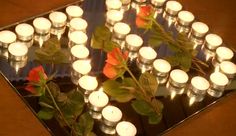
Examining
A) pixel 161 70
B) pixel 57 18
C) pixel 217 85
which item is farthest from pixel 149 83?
pixel 57 18

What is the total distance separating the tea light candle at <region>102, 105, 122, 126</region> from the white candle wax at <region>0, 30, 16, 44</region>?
25 centimetres

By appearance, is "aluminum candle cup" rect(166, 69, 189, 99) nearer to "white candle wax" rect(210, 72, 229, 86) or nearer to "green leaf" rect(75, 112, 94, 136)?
"white candle wax" rect(210, 72, 229, 86)

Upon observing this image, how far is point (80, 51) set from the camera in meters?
1.00

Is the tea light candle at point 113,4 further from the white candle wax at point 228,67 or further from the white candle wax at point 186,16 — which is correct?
the white candle wax at point 228,67

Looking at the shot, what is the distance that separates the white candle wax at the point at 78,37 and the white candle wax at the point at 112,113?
182mm

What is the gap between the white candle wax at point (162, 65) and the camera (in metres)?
1.00

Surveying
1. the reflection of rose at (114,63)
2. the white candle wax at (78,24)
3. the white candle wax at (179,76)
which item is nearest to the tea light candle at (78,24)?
the white candle wax at (78,24)

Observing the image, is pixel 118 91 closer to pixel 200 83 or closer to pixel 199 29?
pixel 200 83

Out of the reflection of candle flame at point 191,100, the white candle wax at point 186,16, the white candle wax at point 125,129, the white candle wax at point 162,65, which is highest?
the white candle wax at point 186,16

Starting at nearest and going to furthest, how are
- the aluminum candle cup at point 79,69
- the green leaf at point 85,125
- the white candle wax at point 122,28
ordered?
the green leaf at point 85,125, the aluminum candle cup at point 79,69, the white candle wax at point 122,28

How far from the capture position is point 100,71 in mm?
974

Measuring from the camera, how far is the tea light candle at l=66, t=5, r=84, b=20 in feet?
3.51

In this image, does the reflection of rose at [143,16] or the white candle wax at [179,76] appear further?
the reflection of rose at [143,16]

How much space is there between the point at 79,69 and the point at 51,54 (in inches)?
2.6
